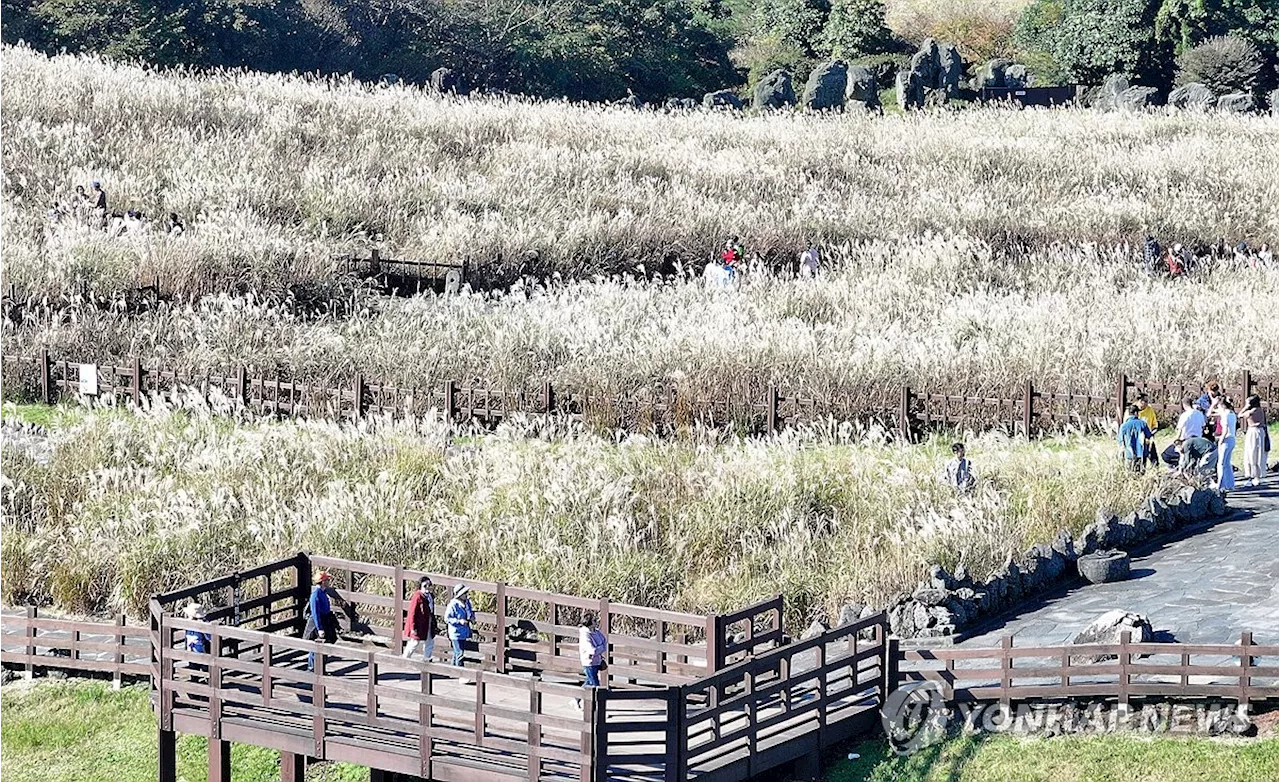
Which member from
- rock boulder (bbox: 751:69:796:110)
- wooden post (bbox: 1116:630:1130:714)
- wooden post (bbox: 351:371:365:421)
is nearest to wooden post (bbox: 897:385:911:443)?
wooden post (bbox: 351:371:365:421)

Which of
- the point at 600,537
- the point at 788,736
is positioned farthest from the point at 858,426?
the point at 788,736

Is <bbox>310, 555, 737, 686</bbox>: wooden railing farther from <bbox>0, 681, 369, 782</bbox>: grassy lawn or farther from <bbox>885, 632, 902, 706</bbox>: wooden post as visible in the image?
<bbox>0, 681, 369, 782</bbox>: grassy lawn

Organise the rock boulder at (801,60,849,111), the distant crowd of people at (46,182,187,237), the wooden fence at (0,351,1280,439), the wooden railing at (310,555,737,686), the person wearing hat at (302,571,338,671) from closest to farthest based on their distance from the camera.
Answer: the wooden railing at (310,555,737,686), the person wearing hat at (302,571,338,671), the wooden fence at (0,351,1280,439), the distant crowd of people at (46,182,187,237), the rock boulder at (801,60,849,111)

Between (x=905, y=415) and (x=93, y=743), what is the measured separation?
40.4 feet

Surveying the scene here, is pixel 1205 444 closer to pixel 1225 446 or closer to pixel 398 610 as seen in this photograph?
pixel 1225 446

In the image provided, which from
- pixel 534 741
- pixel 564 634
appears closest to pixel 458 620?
pixel 564 634

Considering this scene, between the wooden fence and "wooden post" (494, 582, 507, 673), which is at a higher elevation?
the wooden fence

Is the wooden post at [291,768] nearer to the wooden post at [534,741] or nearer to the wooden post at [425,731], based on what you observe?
the wooden post at [425,731]

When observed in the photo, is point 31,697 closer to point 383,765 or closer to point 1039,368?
point 383,765

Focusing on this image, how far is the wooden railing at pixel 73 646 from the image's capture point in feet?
60.0

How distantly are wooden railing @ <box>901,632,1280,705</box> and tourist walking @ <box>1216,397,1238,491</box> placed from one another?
6646mm

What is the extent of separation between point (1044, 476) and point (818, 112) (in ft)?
117

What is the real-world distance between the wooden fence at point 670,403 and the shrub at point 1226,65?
3985 centimetres

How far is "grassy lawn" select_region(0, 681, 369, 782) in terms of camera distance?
16797 mm
